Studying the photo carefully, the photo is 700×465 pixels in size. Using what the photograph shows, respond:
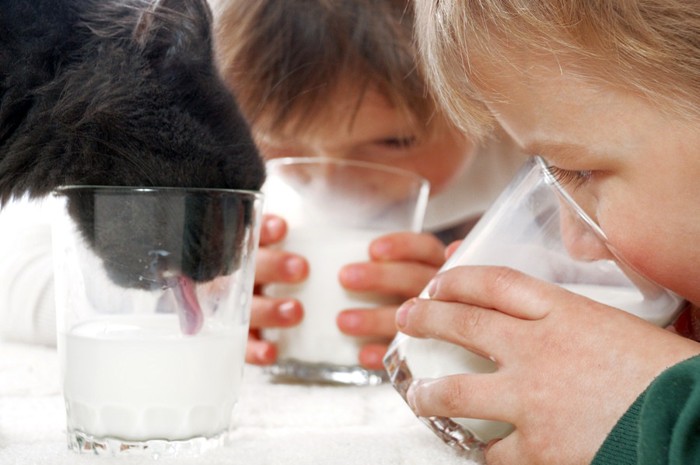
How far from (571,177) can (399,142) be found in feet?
1.53

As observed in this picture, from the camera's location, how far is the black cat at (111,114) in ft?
1.77

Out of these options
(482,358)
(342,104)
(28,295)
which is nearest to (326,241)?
(342,104)

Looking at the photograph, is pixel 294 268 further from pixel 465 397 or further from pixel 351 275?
pixel 465 397

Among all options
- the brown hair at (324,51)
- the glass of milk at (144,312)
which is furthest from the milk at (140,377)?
the brown hair at (324,51)

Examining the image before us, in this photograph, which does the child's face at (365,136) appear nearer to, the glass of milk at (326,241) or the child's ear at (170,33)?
the glass of milk at (326,241)

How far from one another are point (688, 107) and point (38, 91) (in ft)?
1.45

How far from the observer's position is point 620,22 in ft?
1.77

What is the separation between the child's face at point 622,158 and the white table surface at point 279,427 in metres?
0.21

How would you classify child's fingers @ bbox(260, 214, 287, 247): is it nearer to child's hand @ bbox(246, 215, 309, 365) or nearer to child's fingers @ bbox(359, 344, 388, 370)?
child's hand @ bbox(246, 215, 309, 365)

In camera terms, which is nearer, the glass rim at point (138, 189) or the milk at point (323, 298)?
the glass rim at point (138, 189)

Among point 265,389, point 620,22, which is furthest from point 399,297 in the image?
point 620,22

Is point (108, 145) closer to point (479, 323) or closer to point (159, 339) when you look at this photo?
point (159, 339)

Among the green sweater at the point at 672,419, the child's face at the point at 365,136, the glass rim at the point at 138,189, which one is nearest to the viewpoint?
the green sweater at the point at 672,419

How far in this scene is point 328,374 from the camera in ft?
2.73
